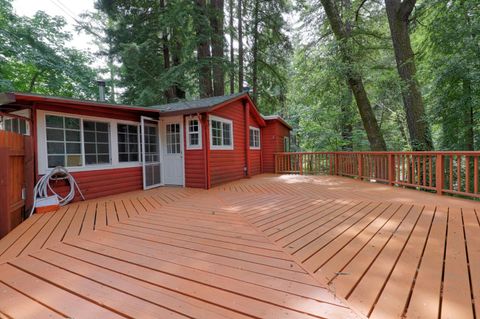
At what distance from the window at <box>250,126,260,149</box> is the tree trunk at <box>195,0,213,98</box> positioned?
273 cm

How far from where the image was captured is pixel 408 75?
239 inches

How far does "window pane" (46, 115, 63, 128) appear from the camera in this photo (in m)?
4.38

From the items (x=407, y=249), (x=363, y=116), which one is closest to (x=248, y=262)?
(x=407, y=249)

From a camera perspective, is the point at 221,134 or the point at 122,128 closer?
the point at 122,128

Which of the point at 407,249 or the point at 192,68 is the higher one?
the point at 192,68

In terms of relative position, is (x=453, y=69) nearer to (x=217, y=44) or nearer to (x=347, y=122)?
(x=347, y=122)

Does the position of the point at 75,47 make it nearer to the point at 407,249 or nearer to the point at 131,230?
the point at 131,230

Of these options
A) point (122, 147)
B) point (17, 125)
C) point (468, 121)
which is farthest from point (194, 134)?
point (468, 121)

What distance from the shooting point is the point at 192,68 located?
31.6 feet

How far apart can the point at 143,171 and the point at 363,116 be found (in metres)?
6.71

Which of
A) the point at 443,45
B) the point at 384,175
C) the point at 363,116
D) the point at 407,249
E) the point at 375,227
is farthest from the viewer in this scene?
the point at 363,116

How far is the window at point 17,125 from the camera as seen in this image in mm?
4441

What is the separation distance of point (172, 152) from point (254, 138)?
12.7 ft

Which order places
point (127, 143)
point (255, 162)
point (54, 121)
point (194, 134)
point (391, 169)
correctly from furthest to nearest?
point (255, 162) < point (194, 134) < point (127, 143) < point (391, 169) < point (54, 121)
